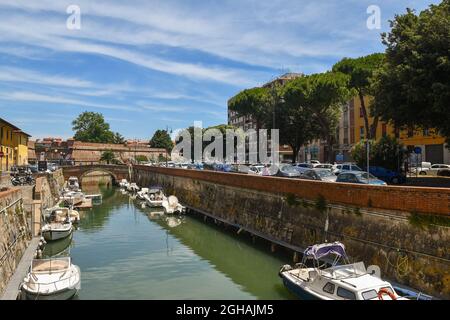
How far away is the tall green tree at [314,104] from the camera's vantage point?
52.1 m

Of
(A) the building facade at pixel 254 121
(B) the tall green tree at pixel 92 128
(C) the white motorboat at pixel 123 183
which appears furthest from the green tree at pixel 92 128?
(C) the white motorboat at pixel 123 183

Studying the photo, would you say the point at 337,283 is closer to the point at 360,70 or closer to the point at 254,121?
the point at 360,70

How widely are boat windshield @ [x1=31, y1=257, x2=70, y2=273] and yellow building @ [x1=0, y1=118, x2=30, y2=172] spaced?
35.1 meters

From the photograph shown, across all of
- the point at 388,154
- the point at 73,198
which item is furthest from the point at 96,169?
the point at 388,154

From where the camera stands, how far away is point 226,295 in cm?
1753

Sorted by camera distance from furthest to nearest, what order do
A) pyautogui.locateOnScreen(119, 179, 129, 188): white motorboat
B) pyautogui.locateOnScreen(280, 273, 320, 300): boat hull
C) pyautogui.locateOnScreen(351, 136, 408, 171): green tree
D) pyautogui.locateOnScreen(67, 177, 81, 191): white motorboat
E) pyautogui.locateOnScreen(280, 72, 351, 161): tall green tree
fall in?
pyautogui.locateOnScreen(119, 179, 129, 188): white motorboat, pyautogui.locateOnScreen(67, 177, 81, 191): white motorboat, pyautogui.locateOnScreen(280, 72, 351, 161): tall green tree, pyautogui.locateOnScreen(351, 136, 408, 171): green tree, pyautogui.locateOnScreen(280, 273, 320, 300): boat hull

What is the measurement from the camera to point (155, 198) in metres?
50.1

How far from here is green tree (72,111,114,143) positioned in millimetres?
131375

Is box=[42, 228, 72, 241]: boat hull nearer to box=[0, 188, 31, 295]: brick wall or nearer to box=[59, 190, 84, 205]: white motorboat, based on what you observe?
box=[0, 188, 31, 295]: brick wall

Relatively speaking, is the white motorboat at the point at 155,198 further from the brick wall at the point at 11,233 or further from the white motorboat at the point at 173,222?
the brick wall at the point at 11,233

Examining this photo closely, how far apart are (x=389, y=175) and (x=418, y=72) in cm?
1112

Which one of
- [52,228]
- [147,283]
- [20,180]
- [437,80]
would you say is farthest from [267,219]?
[20,180]

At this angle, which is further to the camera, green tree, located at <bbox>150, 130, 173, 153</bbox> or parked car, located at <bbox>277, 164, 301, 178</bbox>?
green tree, located at <bbox>150, 130, 173, 153</bbox>

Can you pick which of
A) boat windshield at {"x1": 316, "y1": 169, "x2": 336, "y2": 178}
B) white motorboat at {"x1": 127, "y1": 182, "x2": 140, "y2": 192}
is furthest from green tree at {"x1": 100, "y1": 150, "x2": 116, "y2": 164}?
boat windshield at {"x1": 316, "y1": 169, "x2": 336, "y2": 178}
